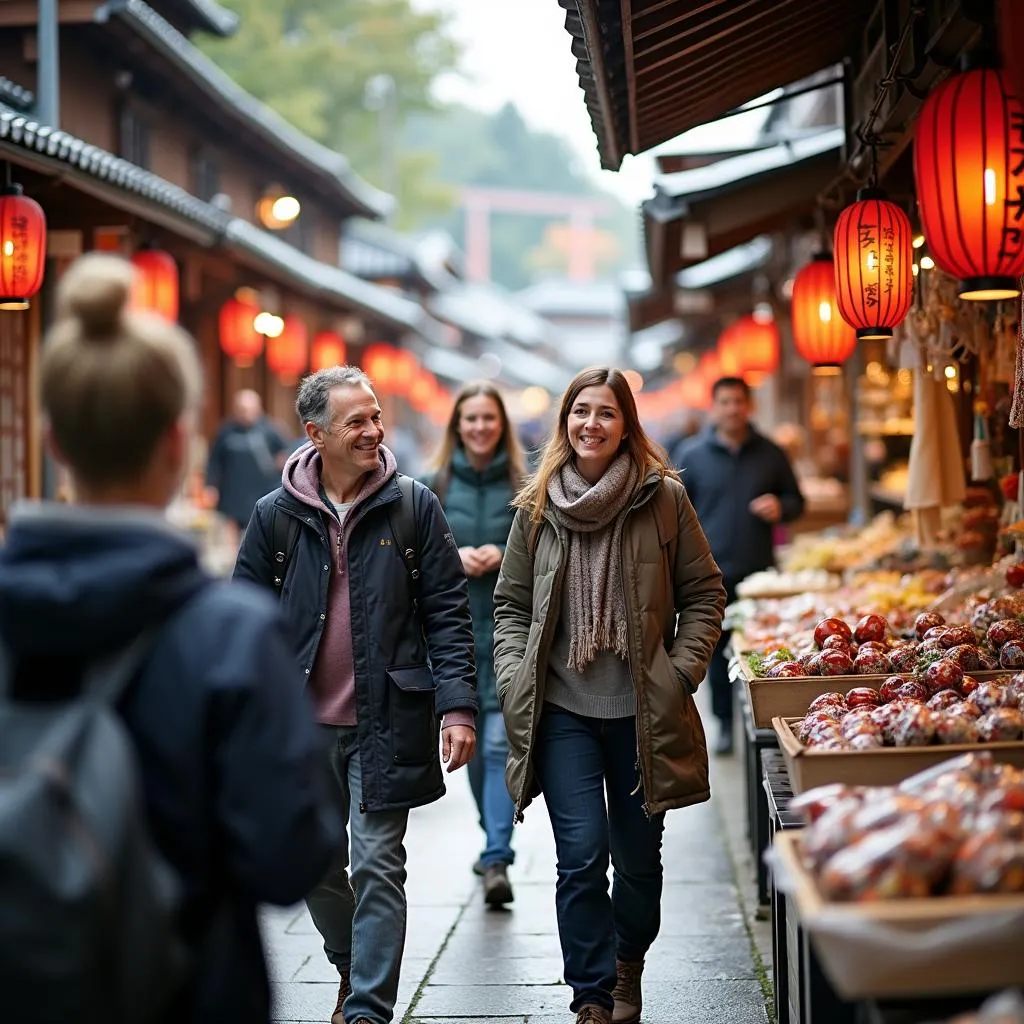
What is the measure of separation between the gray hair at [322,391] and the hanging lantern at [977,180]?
78.3 inches

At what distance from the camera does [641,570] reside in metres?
5.05

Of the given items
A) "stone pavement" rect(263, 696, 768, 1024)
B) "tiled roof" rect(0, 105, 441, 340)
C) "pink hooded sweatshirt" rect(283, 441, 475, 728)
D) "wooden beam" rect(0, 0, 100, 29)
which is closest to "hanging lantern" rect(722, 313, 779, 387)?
"tiled roof" rect(0, 105, 441, 340)

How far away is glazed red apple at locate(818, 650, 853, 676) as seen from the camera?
559cm

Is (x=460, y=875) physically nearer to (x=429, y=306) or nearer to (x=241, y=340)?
(x=241, y=340)

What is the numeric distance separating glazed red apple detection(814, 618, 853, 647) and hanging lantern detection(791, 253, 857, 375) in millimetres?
2612

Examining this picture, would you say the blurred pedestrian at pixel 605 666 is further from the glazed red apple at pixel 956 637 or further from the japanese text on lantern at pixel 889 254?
the japanese text on lantern at pixel 889 254

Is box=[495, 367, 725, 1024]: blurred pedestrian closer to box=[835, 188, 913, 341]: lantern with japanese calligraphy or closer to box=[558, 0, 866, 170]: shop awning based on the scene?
box=[558, 0, 866, 170]: shop awning

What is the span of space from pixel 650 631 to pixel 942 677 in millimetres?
991

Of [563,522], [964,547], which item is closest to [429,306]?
[964,547]

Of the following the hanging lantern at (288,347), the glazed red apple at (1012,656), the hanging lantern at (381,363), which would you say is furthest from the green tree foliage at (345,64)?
A: the glazed red apple at (1012,656)

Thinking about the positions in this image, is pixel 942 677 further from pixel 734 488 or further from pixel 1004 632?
pixel 734 488

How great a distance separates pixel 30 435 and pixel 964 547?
294 inches

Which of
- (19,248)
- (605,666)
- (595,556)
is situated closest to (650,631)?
(605,666)

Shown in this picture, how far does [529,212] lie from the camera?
3533 inches
